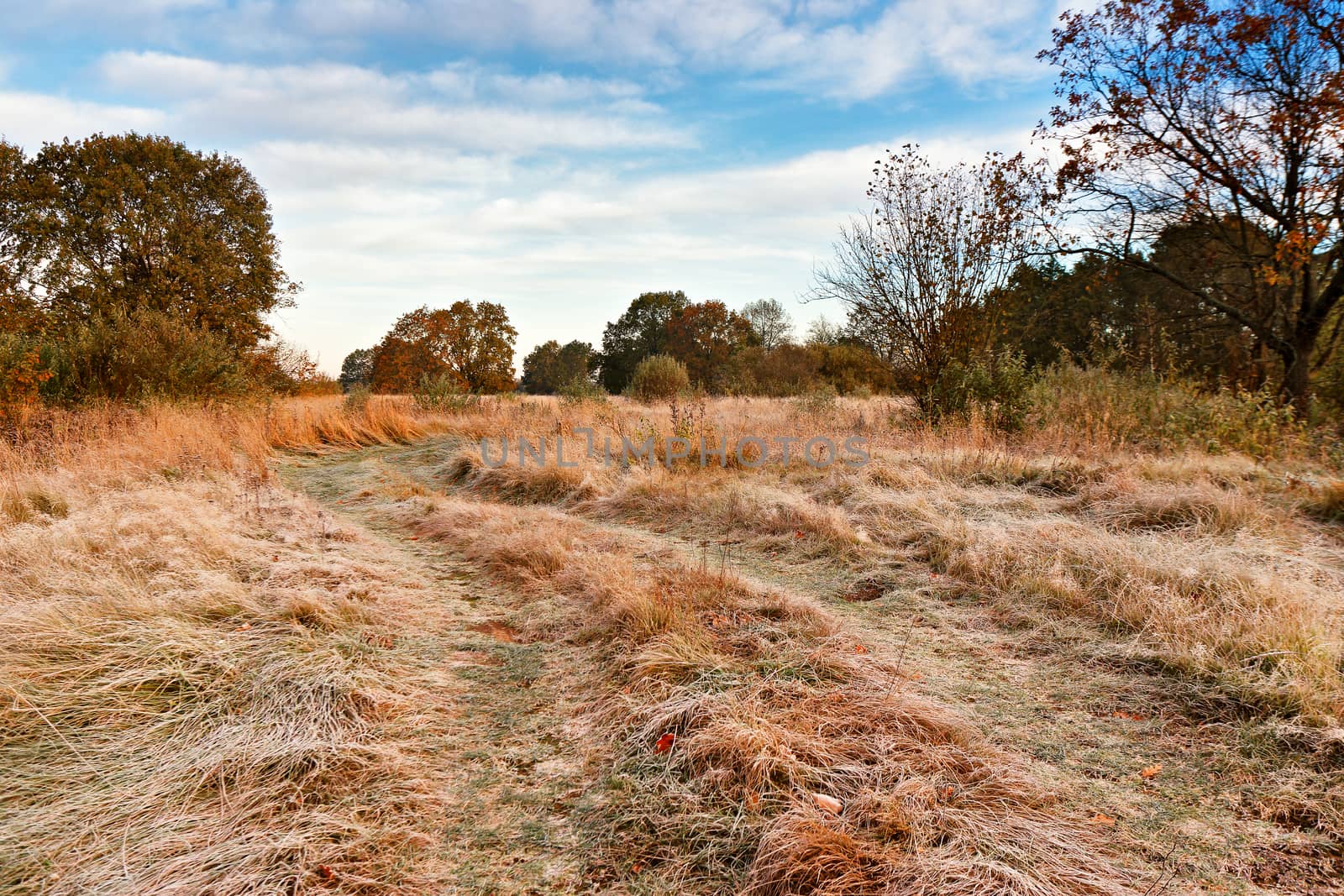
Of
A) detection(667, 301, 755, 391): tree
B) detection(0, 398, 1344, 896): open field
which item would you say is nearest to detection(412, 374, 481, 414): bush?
detection(0, 398, 1344, 896): open field

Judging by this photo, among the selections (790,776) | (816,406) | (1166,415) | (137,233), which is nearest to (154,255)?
(137,233)

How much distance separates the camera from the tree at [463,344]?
27.2 meters

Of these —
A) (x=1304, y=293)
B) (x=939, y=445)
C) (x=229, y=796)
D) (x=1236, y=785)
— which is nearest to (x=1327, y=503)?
(x=939, y=445)

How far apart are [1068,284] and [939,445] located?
20.6 feet

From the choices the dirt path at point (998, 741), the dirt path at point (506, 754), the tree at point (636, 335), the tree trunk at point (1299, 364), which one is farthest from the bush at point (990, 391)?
the tree at point (636, 335)

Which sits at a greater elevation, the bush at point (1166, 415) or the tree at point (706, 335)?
the tree at point (706, 335)

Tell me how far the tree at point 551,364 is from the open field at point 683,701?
1368 inches

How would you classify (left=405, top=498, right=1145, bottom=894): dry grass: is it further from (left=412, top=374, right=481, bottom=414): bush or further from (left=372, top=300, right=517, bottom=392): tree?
(left=372, top=300, right=517, bottom=392): tree

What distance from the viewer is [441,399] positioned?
14820 millimetres

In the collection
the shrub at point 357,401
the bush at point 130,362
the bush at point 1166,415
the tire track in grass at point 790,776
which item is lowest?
the tire track in grass at point 790,776

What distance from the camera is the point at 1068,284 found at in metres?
11.2

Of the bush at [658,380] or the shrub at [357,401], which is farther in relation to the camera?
the bush at [658,380]

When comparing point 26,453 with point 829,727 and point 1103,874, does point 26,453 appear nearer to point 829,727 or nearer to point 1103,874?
point 829,727

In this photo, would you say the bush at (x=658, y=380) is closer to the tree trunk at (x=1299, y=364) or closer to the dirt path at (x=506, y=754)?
the tree trunk at (x=1299, y=364)
